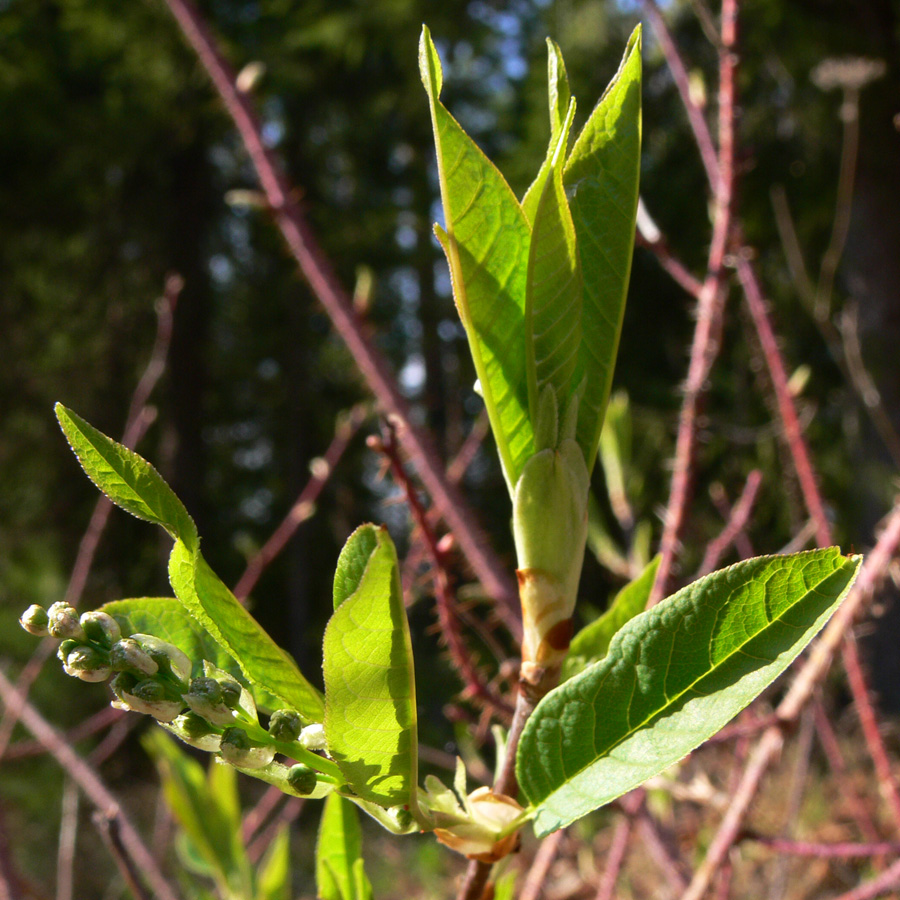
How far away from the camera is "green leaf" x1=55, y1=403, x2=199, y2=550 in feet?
1.00

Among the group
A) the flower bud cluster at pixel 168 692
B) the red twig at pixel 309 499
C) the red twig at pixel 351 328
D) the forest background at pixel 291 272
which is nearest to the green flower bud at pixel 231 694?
the flower bud cluster at pixel 168 692

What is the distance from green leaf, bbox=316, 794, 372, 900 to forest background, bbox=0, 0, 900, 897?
4.99 meters

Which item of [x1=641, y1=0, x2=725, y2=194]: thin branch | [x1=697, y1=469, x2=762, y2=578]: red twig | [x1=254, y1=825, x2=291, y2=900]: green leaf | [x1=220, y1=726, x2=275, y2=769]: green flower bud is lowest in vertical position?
[x1=254, y1=825, x2=291, y2=900]: green leaf

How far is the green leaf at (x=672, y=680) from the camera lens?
29cm

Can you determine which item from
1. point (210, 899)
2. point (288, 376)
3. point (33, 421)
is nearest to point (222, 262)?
point (288, 376)

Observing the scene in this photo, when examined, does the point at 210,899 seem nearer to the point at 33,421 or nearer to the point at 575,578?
the point at 575,578

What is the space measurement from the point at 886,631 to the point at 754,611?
5849 mm

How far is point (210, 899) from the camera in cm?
57

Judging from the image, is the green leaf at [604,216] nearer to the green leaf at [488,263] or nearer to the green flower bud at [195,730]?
the green leaf at [488,263]

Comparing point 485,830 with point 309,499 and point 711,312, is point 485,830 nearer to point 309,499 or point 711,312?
point 711,312

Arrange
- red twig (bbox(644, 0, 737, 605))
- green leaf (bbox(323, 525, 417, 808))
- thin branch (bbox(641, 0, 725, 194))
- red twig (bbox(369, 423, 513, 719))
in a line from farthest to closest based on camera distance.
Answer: thin branch (bbox(641, 0, 725, 194))
red twig (bbox(644, 0, 737, 605))
red twig (bbox(369, 423, 513, 719))
green leaf (bbox(323, 525, 417, 808))

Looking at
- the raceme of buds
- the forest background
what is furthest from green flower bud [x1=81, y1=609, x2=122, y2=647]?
the forest background

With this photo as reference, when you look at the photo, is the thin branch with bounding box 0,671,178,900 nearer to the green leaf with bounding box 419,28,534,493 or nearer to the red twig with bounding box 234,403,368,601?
the red twig with bounding box 234,403,368,601

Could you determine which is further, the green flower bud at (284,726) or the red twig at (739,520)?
the red twig at (739,520)
